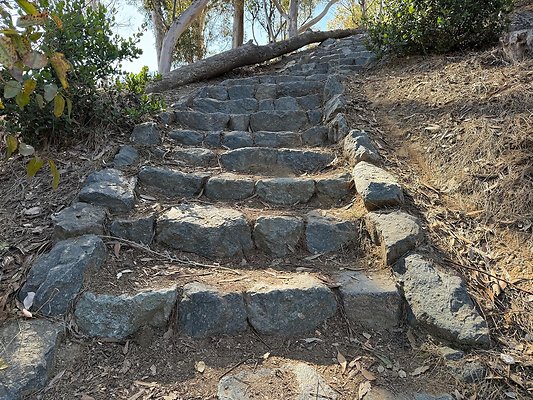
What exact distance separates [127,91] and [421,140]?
2507 mm

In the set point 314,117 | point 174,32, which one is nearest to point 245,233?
point 314,117

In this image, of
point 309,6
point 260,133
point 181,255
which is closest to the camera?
point 181,255

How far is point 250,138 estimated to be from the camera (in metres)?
3.72

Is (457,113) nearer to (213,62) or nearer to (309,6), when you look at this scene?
(213,62)

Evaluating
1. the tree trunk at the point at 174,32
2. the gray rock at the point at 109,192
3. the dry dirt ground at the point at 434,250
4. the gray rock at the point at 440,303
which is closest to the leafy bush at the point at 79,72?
the dry dirt ground at the point at 434,250

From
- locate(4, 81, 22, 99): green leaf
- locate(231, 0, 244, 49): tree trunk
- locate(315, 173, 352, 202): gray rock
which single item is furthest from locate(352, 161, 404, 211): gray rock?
locate(231, 0, 244, 49): tree trunk

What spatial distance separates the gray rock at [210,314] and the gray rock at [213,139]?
1940mm

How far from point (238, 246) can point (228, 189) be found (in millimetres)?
609

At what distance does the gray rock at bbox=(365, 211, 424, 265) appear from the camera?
7.23 feet

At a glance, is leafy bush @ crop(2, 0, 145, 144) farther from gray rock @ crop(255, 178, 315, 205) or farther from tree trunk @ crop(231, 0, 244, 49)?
tree trunk @ crop(231, 0, 244, 49)

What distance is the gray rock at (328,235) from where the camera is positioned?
96.7 inches

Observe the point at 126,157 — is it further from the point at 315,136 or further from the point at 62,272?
the point at 315,136

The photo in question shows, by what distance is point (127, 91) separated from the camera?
3.54 metres

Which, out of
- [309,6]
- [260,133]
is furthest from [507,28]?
[309,6]
